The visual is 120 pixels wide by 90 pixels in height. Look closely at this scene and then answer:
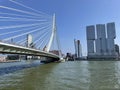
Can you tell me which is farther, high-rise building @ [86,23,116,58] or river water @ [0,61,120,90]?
high-rise building @ [86,23,116,58]

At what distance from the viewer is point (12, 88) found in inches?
612

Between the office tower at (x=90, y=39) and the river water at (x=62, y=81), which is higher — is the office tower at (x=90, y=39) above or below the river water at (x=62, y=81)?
above

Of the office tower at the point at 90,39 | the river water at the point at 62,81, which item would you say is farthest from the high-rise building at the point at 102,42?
the river water at the point at 62,81

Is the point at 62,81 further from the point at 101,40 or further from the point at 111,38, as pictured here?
the point at 101,40

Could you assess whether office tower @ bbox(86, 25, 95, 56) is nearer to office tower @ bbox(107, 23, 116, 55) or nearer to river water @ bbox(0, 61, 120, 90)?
office tower @ bbox(107, 23, 116, 55)

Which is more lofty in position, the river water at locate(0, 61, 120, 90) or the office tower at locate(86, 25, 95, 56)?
the office tower at locate(86, 25, 95, 56)

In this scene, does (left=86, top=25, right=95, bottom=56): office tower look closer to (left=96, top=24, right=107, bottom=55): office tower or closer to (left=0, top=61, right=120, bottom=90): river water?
(left=96, top=24, right=107, bottom=55): office tower

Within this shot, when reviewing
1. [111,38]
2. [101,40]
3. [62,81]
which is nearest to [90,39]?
[101,40]

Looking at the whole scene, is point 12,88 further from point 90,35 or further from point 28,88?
point 90,35

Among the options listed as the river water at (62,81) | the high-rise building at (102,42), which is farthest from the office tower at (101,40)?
the river water at (62,81)

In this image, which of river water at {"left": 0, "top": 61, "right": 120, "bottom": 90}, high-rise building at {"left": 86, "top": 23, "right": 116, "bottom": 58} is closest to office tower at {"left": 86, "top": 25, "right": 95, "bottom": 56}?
high-rise building at {"left": 86, "top": 23, "right": 116, "bottom": 58}

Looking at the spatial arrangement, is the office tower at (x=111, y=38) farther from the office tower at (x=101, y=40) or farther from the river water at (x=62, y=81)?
the river water at (x=62, y=81)

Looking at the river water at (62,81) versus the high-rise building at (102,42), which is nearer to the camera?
the river water at (62,81)

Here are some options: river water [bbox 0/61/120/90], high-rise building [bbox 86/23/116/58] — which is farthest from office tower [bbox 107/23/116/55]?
river water [bbox 0/61/120/90]
